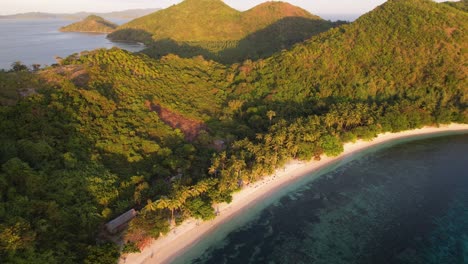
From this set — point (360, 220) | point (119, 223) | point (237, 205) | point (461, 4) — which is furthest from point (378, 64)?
point (119, 223)

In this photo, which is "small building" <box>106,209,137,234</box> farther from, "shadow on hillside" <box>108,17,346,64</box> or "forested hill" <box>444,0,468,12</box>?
"forested hill" <box>444,0,468,12</box>

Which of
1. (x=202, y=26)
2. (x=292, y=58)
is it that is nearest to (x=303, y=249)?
(x=292, y=58)

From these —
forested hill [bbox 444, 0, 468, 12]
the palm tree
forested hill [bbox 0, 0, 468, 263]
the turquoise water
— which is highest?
forested hill [bbox 444, 0, 468, 12]

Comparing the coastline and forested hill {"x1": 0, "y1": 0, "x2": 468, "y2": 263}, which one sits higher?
forested hill {"x1": 0, "y1": 0, "x2": 468, "y2": 263}

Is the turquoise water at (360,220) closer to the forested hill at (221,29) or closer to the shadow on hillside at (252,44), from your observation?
the shadow on hillside at (252,44)

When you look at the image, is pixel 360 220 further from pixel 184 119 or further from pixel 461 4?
pixel 461 4

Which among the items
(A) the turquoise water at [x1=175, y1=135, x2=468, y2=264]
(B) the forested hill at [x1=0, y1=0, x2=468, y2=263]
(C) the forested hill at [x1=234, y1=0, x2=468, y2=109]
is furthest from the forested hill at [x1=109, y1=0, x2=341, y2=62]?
(A) the turquoise water at [x1=175, y1=135, x2=468, y2=264]

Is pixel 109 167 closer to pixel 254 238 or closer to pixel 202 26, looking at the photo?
pixel 254 238
